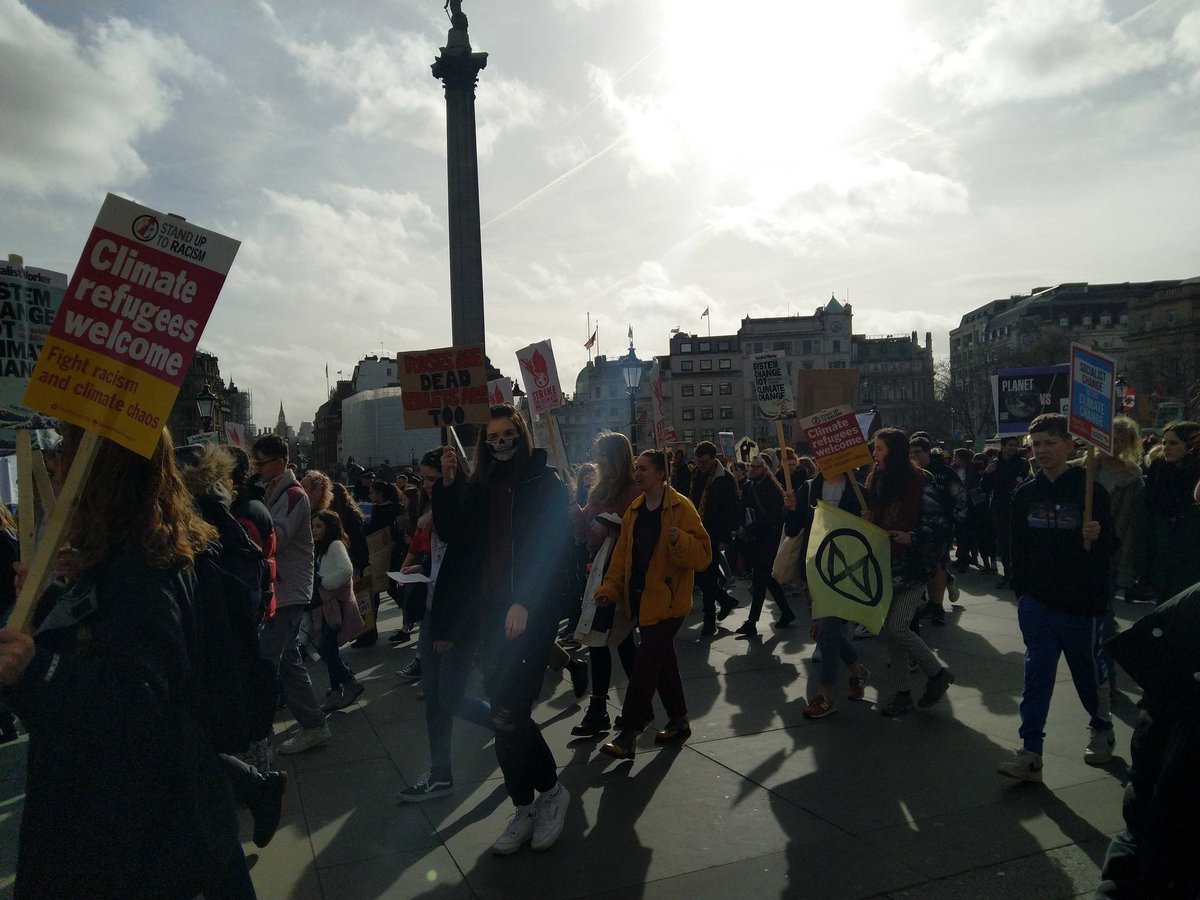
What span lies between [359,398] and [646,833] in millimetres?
79298

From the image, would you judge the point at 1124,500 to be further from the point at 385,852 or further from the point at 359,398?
the point at 359,398

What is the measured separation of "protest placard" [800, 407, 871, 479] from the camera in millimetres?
6993

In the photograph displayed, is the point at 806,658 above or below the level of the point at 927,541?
below

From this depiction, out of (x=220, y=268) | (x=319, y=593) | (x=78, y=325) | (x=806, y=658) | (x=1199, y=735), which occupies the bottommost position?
(x=806, y=658)

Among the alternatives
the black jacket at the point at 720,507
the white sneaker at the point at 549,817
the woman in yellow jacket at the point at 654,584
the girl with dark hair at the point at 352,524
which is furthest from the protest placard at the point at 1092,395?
the girl with dark hair at the point at 352,524

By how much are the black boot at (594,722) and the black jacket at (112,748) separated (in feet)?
13.2

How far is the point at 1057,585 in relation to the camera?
5074mm

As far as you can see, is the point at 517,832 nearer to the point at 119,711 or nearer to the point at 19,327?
the point at 119,711

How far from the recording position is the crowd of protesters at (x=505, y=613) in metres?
2.23

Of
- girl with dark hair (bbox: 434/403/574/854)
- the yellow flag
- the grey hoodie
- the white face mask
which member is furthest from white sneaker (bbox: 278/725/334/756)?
the yellow flag

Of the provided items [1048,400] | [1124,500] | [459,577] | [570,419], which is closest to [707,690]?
[459,577]

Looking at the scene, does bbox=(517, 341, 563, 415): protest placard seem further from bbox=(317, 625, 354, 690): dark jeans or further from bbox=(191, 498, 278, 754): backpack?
bbox=(191, 498, 278, 754): backpack

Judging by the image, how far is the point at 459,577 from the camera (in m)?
4.68

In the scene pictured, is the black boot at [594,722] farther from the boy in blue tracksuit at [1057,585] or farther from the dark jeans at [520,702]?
the boy in blue tracksuit at [1057,585]
